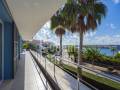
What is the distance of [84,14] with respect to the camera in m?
10.4

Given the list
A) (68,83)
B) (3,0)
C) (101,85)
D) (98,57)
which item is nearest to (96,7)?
(101,85)

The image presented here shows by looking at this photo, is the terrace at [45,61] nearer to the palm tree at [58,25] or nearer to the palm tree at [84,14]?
the palm tree at [84,14]

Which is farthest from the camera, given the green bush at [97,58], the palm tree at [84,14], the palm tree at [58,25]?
the green bush at [97,58]

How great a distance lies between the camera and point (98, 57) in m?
15.5

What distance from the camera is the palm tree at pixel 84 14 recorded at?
34.3 feet

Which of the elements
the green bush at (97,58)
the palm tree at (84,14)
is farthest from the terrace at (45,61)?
the green bush at (97,58)

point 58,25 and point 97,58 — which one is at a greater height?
point 58,25

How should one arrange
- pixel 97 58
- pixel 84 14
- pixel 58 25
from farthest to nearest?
pixel 97 58, pixel 58 25, pixel 84 14

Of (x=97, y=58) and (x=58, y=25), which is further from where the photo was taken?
(x=97, y=58)

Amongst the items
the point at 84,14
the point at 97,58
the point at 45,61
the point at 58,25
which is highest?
the point at 84,14

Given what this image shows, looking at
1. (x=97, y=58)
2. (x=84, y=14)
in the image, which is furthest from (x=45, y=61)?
(x=97, y=58)

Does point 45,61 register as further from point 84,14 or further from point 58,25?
point 58,25

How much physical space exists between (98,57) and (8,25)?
11.2 m

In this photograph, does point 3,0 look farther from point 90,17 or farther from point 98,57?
point 98,57
